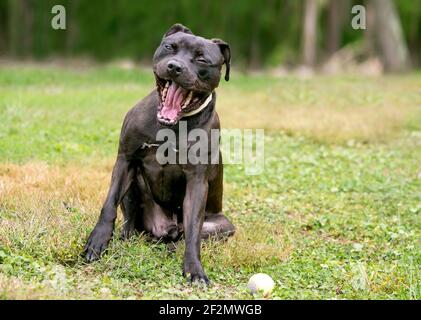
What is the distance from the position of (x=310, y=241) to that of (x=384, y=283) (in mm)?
1476

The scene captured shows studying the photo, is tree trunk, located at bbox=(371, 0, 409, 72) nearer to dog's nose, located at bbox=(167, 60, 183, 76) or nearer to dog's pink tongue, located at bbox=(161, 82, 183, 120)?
dog's pink tongue, located at bbox=(161, 82, 183, 120)

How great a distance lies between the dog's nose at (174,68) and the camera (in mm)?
5074

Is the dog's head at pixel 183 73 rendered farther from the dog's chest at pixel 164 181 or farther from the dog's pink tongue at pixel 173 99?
the dog's chest at pixel 164 181

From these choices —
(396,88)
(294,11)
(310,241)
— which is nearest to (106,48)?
(294,11)

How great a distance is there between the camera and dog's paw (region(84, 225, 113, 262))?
17.1 feet

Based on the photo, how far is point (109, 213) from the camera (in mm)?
5391

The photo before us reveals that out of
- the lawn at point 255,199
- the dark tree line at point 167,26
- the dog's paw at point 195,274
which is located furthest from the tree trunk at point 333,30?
the dog's paw at point 195,274

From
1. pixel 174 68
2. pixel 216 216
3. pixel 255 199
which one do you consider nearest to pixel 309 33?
pixel 255 199

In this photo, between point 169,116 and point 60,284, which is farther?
point 169,116

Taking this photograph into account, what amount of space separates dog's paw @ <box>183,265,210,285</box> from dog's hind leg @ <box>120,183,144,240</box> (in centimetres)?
78

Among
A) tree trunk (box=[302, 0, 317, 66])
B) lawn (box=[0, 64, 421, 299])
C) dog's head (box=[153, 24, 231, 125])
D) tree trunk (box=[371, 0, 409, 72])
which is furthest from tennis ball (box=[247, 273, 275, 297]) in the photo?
tree trunk (box=[302, 0, 317, 66])

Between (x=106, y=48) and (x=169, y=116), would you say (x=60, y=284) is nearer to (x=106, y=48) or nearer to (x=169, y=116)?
(x=169, y=116)

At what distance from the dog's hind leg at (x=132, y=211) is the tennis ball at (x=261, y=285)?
4.01 feet
